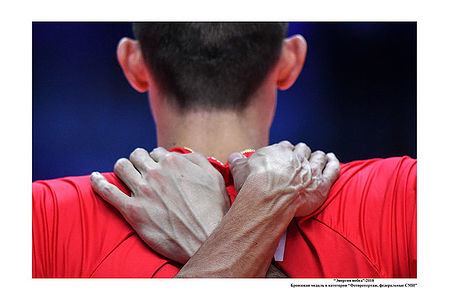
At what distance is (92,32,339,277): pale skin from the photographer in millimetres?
1115

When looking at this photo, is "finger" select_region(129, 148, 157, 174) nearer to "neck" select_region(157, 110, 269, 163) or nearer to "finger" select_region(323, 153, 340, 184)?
"neck" select_region(157, 110, 269, 163)

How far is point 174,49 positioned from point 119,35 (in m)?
0.65

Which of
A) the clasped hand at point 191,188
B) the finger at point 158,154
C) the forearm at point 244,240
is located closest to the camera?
the forearm at point 244,240

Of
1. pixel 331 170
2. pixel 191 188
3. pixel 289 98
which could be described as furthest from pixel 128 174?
pixel 289 98

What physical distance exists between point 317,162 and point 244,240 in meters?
0.34

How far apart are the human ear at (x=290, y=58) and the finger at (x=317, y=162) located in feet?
1.08

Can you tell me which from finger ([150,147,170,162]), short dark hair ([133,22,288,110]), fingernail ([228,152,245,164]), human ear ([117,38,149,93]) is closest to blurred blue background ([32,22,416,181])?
human ear ([117,38,149,93])

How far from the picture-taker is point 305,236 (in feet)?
4.01

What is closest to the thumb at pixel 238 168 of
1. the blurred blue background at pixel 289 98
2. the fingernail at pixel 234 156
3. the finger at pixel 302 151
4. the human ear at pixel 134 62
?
the fingernail at pixel 234 156

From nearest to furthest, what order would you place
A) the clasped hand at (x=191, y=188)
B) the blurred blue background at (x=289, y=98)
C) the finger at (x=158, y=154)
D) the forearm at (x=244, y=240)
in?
the forearm at (x=244, y=240)
the clasped hand at (x=191, y=188)
the finger at (x=158, y=154)
the blurred blue background at (x=289, y=98)

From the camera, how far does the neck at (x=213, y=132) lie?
1.41 metres

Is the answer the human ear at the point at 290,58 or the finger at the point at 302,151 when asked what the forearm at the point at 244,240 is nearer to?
the finger at the point at 302,151

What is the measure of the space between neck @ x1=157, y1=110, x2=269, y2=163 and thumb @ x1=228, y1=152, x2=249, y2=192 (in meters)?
0.08

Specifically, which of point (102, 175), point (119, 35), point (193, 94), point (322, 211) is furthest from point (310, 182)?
point (119, 35)
